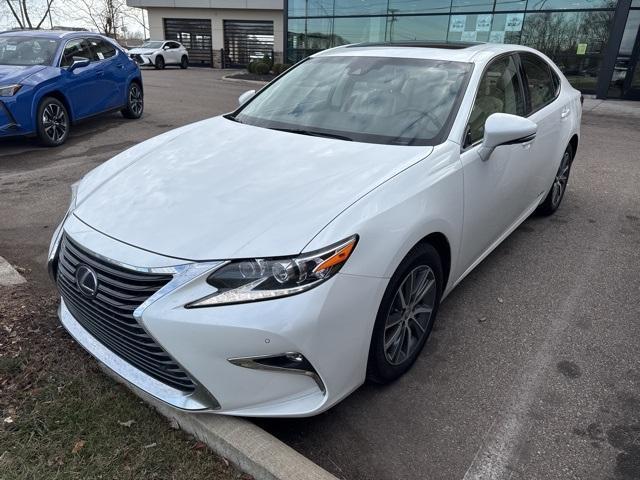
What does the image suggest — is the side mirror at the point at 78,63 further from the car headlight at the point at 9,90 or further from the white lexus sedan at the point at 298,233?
the white lexus sedan at the point at 298,233

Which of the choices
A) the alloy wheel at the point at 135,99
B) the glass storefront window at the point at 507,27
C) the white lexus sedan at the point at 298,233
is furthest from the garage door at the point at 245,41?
the white lexus sedan at the point at 298,233

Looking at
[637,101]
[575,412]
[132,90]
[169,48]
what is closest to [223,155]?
[575,412]

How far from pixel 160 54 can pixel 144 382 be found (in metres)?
28.5

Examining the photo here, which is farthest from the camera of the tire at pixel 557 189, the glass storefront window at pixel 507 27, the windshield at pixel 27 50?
the glass storefront window at pixel 507 27

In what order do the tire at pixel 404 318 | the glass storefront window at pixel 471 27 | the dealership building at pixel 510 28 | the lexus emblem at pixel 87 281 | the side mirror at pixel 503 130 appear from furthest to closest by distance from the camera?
the glass storefront window at pixel 471 27 < the dealership building at pixel 510 28 < the side mirror at pixel 503 130 < the tire at pixel 404 318 < the lexus emblem at pixel 87 281

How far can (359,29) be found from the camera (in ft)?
63.8

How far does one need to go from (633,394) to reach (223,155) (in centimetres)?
250

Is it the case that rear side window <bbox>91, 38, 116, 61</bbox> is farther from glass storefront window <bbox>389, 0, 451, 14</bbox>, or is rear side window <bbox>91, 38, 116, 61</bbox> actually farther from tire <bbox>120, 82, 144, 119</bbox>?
glass storefront window <bbox>389, 0, 451, 14</bbox>

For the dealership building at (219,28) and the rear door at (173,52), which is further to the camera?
the dealership building at (219,28)

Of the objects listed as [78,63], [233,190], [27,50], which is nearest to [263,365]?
[233,190]

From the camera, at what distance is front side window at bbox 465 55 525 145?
2.98 m

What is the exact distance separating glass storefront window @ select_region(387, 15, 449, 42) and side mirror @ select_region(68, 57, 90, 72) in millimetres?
12351

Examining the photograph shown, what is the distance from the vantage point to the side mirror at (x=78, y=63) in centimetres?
751

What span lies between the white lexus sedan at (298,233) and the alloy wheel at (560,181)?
1488 millimetres
